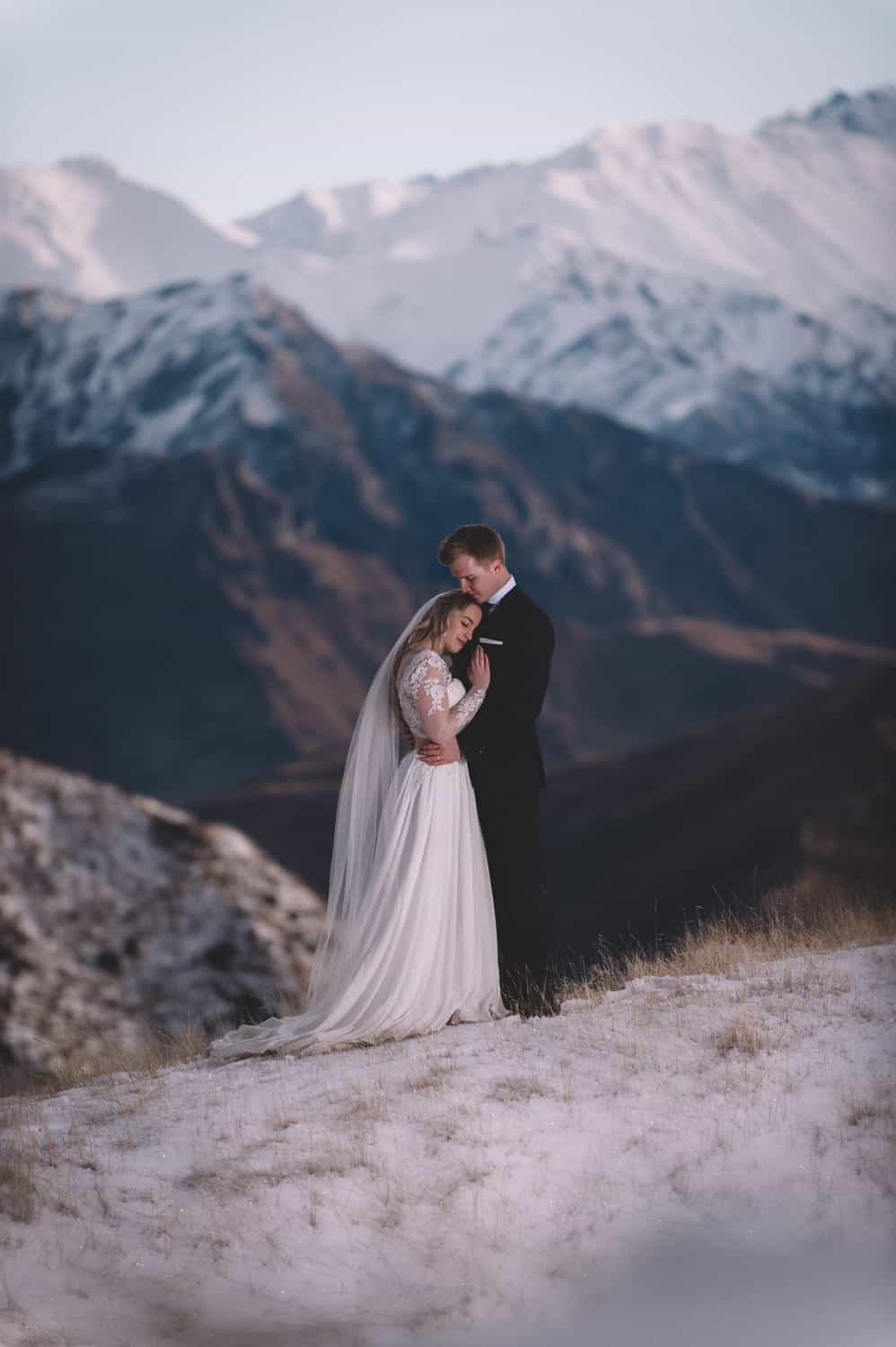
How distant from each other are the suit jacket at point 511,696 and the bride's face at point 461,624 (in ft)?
0.29

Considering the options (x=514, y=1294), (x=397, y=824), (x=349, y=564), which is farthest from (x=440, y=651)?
(x=349, y=564)

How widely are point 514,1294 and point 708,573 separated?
114m

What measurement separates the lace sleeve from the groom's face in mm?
326

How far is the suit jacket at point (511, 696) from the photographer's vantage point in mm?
6707

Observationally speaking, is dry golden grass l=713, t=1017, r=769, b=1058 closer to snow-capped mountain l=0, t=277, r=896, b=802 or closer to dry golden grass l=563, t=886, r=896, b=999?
dry golden grass l=563, t=886, r=896, b=999

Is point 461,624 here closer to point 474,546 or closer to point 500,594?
point 500,594

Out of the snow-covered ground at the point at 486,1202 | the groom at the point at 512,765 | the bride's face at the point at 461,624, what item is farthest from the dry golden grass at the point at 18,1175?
the bride's face at the point at 461,624

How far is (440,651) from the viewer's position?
6.76 m

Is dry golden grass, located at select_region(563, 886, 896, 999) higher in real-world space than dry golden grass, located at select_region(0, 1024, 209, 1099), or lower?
higher

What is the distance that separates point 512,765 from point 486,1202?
2.01m

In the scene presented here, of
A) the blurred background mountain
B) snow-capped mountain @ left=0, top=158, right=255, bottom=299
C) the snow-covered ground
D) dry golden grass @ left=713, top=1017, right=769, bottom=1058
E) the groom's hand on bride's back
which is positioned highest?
snow-capped mountain @ left=0, top=158, right=255, bottom=299

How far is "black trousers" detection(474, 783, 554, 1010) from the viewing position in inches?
268

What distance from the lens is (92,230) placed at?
572 ft

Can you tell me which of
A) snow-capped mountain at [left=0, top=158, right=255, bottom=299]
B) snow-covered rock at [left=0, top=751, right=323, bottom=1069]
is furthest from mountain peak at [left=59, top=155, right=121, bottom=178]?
snow-covered rock at [left=0, top=751, right=323, bottom=1069]
